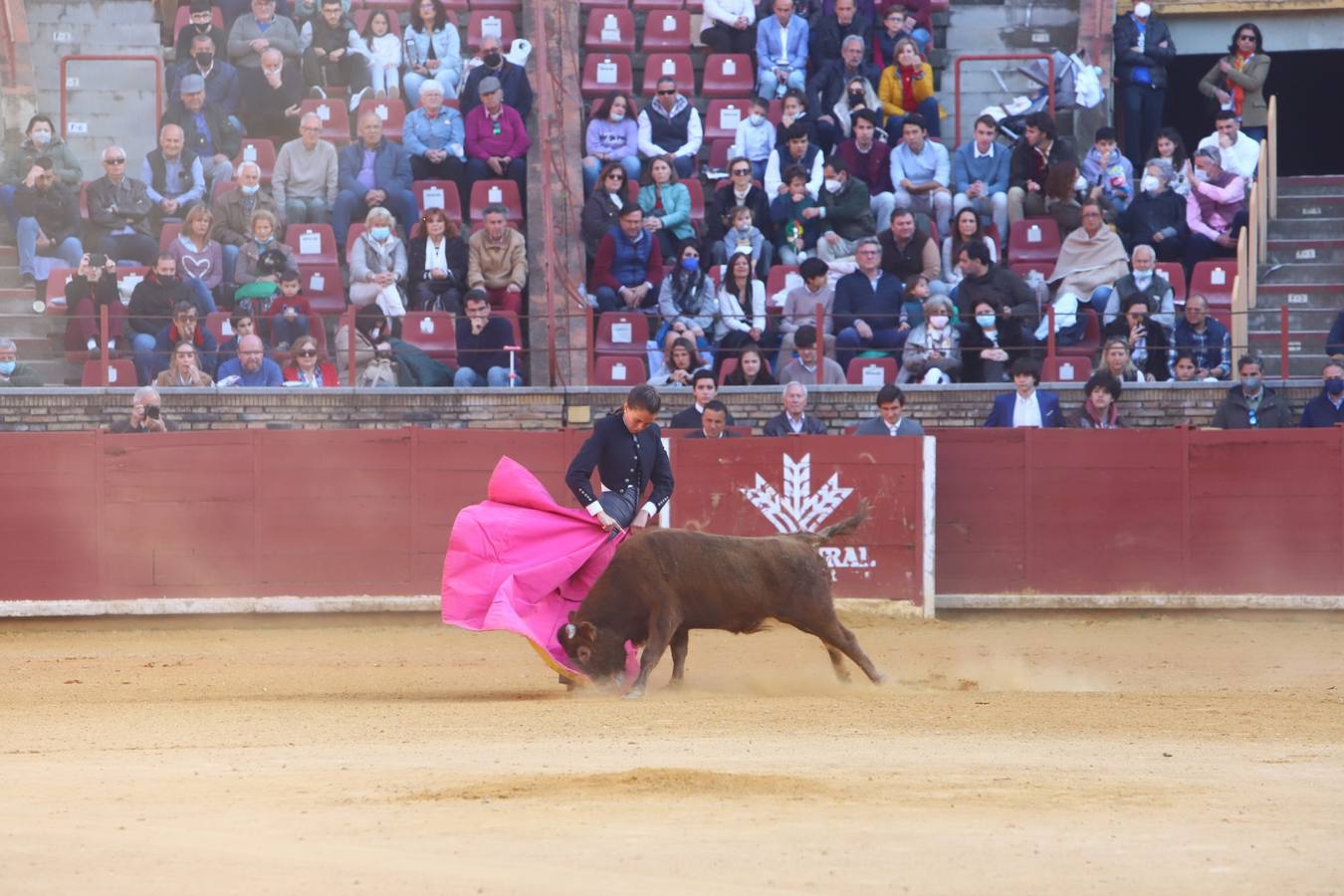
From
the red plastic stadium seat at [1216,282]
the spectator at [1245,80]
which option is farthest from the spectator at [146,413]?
the spectator at [1245,80]

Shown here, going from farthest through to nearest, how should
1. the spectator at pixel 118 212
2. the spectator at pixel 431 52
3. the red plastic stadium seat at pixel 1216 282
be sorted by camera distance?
1. the spectator at pixel 431 52
2. the spectator at pixel 118 212
3. the red plastic stadium seat at pixel 1216 282

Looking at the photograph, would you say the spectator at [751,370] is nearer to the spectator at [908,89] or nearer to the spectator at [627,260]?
the spectator at [627,260]

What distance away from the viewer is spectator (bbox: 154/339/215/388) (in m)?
15.3

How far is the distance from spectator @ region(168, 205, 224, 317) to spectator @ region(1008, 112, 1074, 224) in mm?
6664

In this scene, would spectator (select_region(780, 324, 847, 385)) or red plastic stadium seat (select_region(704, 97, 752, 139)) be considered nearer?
spectator (select_region(780, 324, 847, 385))

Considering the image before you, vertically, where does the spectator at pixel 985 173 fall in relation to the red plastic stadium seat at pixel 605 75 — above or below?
below

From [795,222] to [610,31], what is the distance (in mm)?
3817

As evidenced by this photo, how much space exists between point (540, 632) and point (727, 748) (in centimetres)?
233

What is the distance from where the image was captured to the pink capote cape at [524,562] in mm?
9703

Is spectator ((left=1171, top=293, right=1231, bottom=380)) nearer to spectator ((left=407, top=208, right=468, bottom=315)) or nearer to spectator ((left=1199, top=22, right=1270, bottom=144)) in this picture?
spectator ((left=1199, top=22, right=1270, bottom=144))

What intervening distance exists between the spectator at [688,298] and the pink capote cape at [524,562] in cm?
593

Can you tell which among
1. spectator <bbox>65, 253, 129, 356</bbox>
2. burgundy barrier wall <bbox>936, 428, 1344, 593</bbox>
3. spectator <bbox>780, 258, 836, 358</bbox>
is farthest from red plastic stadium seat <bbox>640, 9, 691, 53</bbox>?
burgundy barrier wall <bbox>936, 428, 1344, 593</bbox>

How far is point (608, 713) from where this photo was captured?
28.6 feet

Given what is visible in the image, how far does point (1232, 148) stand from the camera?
17.2 metres
